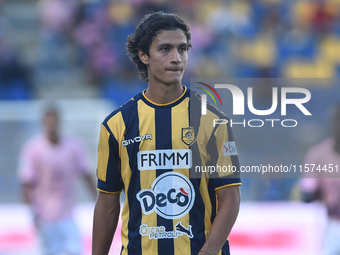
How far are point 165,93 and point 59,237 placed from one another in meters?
3.38

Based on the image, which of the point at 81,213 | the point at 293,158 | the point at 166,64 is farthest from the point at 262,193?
the point at 166,64

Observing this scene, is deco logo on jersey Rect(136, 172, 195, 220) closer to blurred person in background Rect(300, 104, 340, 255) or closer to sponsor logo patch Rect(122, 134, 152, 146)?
sponsor logo patch Rect(122, 134, 152, 146)

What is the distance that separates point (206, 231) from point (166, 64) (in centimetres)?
78

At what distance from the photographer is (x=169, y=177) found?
2.14m

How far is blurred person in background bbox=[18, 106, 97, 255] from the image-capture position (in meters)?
5.13

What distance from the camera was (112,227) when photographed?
2.32 metres

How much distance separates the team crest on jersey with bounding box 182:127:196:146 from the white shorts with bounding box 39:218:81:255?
335cm

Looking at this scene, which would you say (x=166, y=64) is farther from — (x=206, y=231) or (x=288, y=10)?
(x=288, y=10)

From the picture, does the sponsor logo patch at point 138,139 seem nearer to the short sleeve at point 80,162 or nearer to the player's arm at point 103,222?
the player's arm at point 103,222

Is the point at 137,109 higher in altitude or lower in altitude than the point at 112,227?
higher

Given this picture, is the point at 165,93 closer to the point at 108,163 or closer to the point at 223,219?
the point at 108,163

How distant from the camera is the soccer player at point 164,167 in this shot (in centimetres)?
212

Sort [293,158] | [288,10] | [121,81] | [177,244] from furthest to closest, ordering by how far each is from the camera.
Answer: [288,10], [121,81], [293,158], [177,244]

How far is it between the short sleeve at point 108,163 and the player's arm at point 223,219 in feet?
1.66
